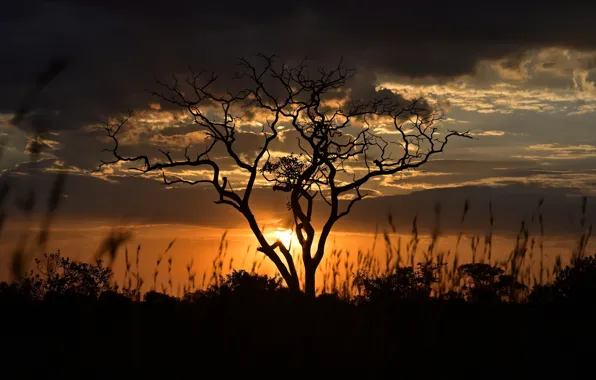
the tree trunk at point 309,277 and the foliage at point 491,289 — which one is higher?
the foliage at point 491,289

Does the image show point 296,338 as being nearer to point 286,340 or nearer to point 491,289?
point 286,340

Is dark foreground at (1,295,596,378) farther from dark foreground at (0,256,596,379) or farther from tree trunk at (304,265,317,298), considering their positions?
tree trunk at (304,265,317,298)

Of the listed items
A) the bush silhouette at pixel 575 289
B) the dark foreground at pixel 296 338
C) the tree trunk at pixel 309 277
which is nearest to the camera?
the dark foreground at pixel 296 338

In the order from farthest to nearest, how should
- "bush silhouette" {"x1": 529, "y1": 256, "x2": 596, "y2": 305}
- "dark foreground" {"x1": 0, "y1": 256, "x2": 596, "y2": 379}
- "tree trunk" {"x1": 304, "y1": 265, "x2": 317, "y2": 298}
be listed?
1. "tree trunk" {"x1": 304, "y1": 265, "x2": 317, "y2": 298}
2. "bush silhouette" {"x1": 529, "y1": 256, "x2": 596, "y2": 305}
3. "dark foreground" {"x1": 0, "y1": 256, "x2": 596, "y2": 379}

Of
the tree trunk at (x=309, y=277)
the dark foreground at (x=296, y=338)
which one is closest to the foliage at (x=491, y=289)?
the dark foreground at (x=296, y=338)

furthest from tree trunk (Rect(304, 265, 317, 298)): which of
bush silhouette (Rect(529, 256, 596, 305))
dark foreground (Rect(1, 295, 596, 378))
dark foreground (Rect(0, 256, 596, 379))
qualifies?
dark foreground (Rect(1, 295, 596, 378))

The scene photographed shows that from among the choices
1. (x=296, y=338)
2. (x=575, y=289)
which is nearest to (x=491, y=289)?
(x=296, y=338)

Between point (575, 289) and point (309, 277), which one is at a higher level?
point (575, 289)

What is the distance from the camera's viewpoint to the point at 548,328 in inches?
279

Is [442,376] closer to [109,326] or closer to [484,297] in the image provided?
[484,297]

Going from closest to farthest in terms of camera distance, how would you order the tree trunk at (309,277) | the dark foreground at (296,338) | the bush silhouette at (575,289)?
the dark foreground at (296,338), the bush silhouette at (575,289), the tree trunk at (309,277)

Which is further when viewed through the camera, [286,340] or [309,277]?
[309,277]

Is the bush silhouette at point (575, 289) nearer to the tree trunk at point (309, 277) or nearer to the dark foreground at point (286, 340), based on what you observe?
the dark foreground at point (286, 340)

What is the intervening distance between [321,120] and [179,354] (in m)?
24.2
